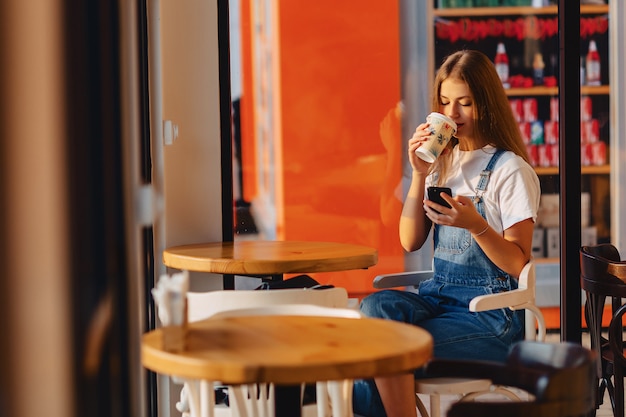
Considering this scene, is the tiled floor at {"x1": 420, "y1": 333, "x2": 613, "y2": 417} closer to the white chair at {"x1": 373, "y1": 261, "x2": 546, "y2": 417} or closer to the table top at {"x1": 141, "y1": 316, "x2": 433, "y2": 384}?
the white chair at {"x1": 373, "y1": 261, "x2": 546, "y2": 417}

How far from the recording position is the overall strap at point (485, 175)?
3.05m

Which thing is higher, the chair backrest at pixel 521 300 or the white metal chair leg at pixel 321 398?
the chair backrest at pixel 521 300

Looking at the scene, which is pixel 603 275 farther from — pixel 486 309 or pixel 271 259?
pixel 271 259

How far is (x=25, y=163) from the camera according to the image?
3.26 feet

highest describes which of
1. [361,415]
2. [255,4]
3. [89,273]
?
[255,4]

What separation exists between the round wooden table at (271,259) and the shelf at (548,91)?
1346 mm

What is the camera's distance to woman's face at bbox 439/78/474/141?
3.13 m

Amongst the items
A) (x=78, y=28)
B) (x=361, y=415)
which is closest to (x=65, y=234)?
(x=78, y=28)

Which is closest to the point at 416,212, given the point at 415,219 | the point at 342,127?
the point at 415,219

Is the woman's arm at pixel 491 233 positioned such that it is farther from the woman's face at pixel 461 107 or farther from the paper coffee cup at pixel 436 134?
the woman's face at pixel 461 107

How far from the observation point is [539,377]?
1538 mm

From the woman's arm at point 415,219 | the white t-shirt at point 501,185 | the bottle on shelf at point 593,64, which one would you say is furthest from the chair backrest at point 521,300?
the bottle on shelf at point 593,64

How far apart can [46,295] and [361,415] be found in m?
1.79

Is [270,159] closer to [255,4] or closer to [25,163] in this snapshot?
[255,4]
